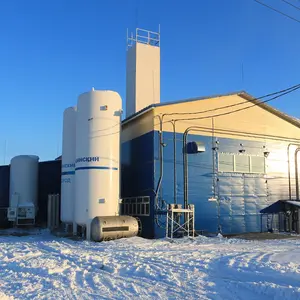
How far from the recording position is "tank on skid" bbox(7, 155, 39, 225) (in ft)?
72.5

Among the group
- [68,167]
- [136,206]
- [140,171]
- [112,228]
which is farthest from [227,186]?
[68,167]

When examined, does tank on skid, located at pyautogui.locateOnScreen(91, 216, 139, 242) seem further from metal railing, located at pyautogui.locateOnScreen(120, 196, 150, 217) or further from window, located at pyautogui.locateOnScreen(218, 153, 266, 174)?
window, located at pyautogui.locateOnScreen(218, 153, 266, 174)

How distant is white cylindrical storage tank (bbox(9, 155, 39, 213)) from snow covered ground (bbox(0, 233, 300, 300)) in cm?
1147

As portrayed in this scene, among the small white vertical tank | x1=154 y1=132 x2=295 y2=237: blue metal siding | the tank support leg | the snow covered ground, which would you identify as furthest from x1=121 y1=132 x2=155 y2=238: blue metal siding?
the snow covered ground

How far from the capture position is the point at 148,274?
315 inches

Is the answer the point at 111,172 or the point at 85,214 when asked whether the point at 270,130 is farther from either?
the point at 85,214

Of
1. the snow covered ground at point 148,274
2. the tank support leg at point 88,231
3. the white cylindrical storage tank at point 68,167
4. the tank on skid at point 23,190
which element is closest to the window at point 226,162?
the tank support leg at point 88,231

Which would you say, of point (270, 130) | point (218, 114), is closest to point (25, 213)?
point (218, 114)

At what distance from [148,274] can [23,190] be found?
16.5 meters

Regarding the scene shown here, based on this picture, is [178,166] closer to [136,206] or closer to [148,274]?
[136,206]

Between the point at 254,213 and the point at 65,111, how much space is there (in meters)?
10.6

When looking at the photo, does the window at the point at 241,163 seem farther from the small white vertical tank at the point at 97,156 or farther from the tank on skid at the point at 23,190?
the tank on skid at the point at 23,190

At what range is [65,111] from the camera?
19.0 meters

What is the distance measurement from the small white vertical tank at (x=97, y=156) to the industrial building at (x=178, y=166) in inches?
1.6
